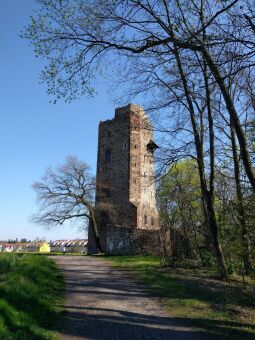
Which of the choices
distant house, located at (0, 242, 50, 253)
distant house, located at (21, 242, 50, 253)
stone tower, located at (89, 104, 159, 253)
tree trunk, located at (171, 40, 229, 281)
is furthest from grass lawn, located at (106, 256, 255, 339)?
distant house, located at (0, 242, 50, 253)

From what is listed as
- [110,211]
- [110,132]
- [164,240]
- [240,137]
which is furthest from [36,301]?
[110,132]

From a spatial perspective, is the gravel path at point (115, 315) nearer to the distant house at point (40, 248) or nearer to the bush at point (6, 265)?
the bush at point (6, 265)

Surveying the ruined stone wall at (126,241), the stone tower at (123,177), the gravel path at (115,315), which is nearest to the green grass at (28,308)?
the gravel path at (115,315)

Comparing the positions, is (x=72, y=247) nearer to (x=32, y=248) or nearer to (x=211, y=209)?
(x=32, y=248)

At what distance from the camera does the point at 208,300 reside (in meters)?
10.2

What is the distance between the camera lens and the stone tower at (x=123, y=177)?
40.5 meters

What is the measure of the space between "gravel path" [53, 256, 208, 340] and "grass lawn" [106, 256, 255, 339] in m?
0.43

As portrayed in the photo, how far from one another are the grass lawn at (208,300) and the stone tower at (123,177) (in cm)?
2485

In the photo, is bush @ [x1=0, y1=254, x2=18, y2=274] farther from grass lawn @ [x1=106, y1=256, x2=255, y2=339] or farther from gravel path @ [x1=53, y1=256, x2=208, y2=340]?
grass lawn @ [x1=106, y1=256, x2=255, y2=339]

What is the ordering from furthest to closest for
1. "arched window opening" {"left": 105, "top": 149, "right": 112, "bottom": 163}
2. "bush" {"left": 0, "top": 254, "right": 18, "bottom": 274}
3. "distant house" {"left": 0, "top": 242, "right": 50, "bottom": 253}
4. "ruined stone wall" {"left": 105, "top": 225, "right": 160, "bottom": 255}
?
"distant house" {"left": 0, "top": 242, "right": 50, "bottom": 253} < "arched window opening" {"left": 105, "top": 149, "right": 112, "bottom": 163} < "ruined stone wall" {"left": 105, "top": 225, "right": 160, "bottom": 255} < "bush" {"left": 0, "top": 254, "right": 18, "bottom": 274}

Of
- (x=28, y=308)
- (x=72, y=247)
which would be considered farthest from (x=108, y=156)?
(x=28, y=308)

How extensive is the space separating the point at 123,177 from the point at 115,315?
33353 millimetres

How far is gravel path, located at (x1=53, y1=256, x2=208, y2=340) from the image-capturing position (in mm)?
7246

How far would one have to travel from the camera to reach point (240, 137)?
31.1 feet
